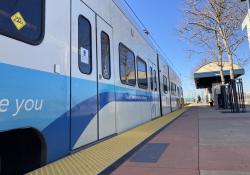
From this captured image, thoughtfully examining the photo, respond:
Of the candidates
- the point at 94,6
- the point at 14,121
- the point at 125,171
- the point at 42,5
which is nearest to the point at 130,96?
the point at 94,6

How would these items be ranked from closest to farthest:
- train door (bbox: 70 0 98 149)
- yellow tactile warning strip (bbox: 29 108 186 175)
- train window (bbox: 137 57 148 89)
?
yellow tactile warning strip (bbox: 29 108 186 175) → train door (bbox: 70 0 98 149) → train window (bbox: 137 57 148 89)

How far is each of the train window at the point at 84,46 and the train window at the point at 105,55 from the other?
22.9 inches

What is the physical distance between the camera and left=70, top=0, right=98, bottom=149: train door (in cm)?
394

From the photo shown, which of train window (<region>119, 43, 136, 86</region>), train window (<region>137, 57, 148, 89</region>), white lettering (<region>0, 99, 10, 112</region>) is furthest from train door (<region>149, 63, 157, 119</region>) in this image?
white lettering (<region>0, 99, 10, 112</region>)

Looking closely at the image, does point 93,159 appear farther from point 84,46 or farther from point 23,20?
point 23,20

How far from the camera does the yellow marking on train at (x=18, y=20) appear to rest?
2.79 meters

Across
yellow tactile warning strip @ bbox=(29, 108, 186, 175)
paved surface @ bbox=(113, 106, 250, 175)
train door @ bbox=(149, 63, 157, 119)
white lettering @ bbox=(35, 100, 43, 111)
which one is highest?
train door @ bbox=(149, 63, 157, 119)

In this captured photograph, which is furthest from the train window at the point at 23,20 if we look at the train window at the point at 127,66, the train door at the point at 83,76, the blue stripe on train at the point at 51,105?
the train window at the point at 127,66

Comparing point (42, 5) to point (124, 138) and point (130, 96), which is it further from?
point (130, 96)

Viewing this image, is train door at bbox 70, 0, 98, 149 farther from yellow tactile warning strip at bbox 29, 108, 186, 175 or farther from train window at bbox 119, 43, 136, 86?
train window at bbox 119, 43, 136, 86

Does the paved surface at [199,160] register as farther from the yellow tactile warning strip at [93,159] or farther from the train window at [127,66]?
the train window at [127,66]

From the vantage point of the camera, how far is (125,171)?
12.2 ft

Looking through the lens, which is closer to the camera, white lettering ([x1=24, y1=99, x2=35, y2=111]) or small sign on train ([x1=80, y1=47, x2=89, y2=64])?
white lettering ([x1=24, y1=99, x2=35, y2=111])

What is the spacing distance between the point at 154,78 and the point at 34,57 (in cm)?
815
